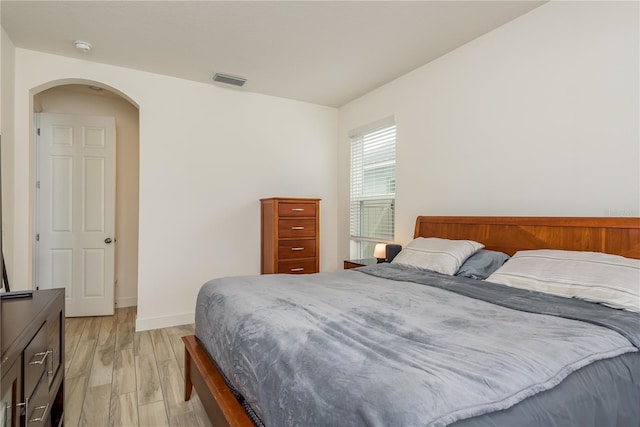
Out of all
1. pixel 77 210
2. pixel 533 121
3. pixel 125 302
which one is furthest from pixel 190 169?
pixel 533 121

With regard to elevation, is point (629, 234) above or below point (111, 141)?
below

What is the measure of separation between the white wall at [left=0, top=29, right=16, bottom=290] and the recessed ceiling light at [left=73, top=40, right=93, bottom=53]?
468 mm

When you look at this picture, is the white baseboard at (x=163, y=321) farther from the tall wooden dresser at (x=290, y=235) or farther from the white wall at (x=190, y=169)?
the tall wooden dresser at (x=290, y=235)

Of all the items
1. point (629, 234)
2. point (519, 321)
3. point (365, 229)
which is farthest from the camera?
point (365, 229)

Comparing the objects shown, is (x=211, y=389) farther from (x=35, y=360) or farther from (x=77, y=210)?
(x=77, y=210)

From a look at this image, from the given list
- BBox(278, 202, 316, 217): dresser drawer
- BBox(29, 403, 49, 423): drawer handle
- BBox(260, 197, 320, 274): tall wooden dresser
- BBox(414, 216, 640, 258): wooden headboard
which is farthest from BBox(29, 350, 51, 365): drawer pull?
BBox(414, 216, 640, 258): wooden headboard

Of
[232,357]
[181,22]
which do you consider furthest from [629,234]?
[181,22]

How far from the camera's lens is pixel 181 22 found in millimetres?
2584

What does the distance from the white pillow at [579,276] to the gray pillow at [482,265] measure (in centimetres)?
15

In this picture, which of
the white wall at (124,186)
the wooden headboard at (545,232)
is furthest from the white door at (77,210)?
the wooden headboard at (545,232)

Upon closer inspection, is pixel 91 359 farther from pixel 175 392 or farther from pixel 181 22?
pixel 181 22

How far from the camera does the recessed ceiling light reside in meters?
2.85

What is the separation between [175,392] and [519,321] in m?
2.07

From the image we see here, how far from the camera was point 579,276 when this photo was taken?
1.76 metres
